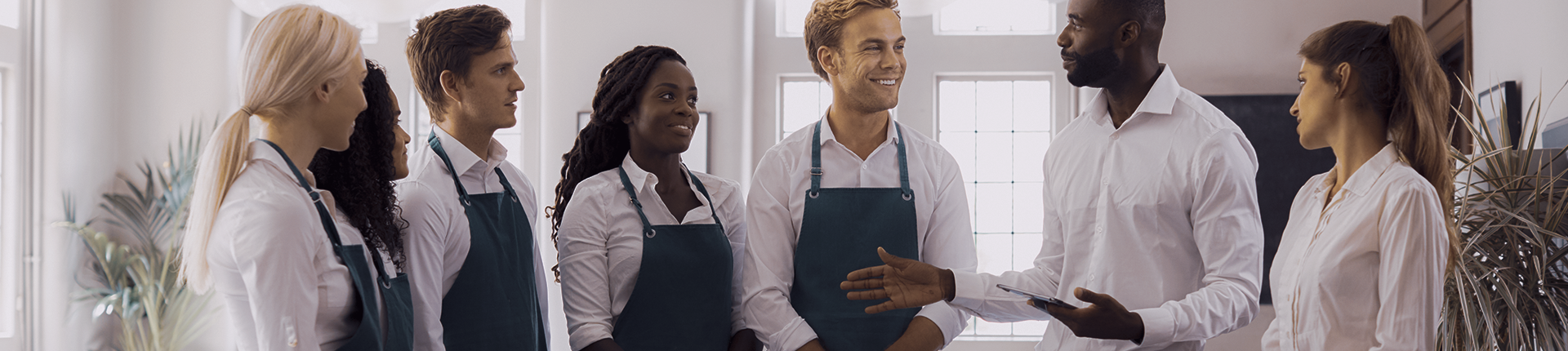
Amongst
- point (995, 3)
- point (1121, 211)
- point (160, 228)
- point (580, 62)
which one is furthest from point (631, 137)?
point (160, 228)

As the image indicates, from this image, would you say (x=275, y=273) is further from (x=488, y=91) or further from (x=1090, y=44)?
(x=1090, y=44)

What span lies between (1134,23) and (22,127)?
233 inches

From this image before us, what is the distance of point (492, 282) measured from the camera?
200 cm

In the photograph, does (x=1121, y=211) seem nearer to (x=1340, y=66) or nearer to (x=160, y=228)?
(x=1340, y=66)

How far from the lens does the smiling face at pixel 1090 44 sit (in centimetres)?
186

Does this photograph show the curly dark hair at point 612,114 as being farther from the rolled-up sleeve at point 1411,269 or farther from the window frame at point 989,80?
the window frame at point 989,80

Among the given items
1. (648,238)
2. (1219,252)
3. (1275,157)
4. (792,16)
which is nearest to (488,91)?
(648,238)

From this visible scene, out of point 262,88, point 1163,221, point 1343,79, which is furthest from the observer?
point 1163,221

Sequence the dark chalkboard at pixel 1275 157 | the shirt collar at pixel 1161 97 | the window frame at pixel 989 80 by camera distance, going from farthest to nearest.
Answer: the window frame at pixel 989 80 < the dark chalkboard at pixel 1275 157 < the shirt collar at pixel 1161 97

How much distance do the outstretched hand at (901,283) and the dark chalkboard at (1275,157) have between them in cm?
402

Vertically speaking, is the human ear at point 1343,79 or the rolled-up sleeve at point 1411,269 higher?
the human ear at point 1343,79

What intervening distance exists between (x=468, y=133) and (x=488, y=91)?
104mm

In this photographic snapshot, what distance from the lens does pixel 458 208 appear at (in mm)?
1979

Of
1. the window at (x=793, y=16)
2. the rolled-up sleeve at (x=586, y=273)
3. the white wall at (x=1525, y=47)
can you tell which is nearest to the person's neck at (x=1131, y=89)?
the rolled-up sleeve at (x=586, y=273)
